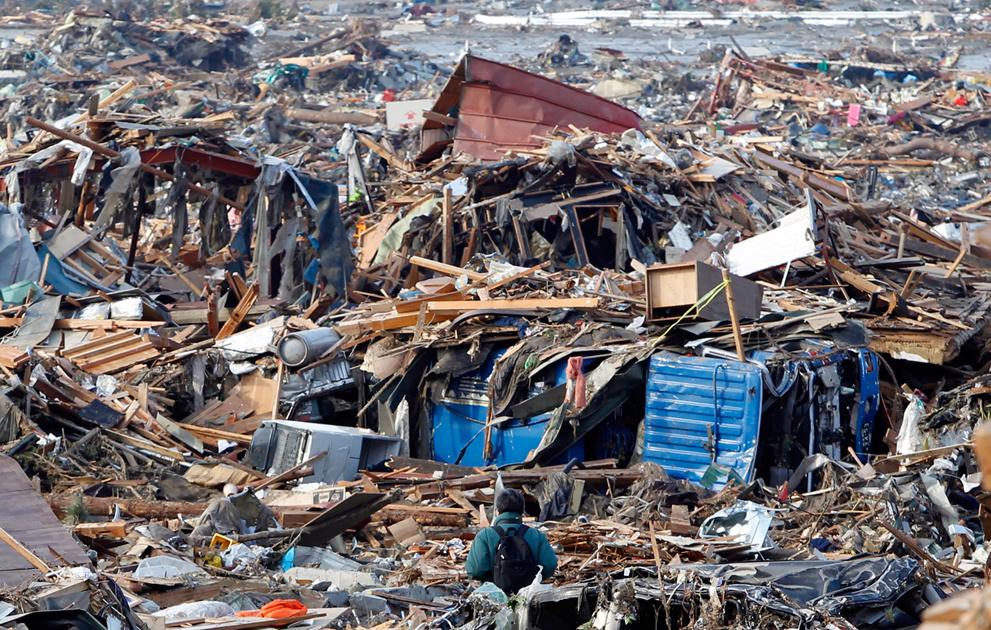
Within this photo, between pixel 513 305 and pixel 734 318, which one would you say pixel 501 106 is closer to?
pixel 513 305

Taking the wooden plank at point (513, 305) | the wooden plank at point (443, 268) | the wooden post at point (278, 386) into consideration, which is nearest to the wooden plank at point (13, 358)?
the wooden post at point (278, 386)

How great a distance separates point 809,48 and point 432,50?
1327 cm

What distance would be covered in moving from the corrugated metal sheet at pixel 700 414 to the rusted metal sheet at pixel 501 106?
824 cm

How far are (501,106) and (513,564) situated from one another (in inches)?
538

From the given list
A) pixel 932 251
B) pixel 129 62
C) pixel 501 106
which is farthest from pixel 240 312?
pixel 129 62

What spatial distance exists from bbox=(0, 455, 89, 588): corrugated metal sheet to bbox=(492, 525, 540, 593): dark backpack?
2.65 meters

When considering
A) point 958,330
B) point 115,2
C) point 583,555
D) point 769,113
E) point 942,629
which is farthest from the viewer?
point 115,2

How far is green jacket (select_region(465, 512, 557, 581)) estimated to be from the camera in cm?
632

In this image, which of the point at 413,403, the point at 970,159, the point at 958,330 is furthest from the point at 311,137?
the point at 958,330

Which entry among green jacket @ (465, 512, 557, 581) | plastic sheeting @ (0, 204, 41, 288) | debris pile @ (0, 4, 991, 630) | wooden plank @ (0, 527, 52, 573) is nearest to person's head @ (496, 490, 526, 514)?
green jacket @ (465, 512, 557, 581)

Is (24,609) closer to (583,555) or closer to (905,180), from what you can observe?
(583,555)

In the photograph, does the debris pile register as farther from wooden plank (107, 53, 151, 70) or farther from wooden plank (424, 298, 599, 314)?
wooden plank (107, 53, 151, 70)

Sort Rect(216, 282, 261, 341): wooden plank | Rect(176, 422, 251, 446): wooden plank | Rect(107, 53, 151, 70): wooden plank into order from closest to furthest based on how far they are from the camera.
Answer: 1. Rect(176, 422, 251, 446): wooden plank
2. Rect(216, 282, 261, 341): wooden plank
3. Rect(107, 53, 151, 70): wooden plank

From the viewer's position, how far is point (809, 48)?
43.8 metres
